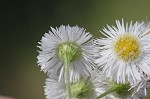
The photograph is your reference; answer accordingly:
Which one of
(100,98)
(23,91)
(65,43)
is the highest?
(23,91)

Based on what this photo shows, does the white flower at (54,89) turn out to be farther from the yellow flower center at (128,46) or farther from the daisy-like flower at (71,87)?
the yellow flower center at (128,46)

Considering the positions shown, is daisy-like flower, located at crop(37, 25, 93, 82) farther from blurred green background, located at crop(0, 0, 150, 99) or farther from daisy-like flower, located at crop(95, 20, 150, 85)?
blurred green background, located at crop(0, 0, 150, 99)

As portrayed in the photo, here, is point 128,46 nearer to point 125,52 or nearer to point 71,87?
point 125,52

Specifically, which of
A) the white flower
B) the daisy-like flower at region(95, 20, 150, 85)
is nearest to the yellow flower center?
the daisy-like flower at region(95, 20, 150, 85)

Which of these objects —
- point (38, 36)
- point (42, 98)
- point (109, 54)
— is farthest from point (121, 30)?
point (38, 36)

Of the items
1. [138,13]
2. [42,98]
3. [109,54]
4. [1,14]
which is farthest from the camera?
[1,14]

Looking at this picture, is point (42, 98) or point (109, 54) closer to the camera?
point (109, 54)

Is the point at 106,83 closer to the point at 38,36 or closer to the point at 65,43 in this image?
the point at 65,43
